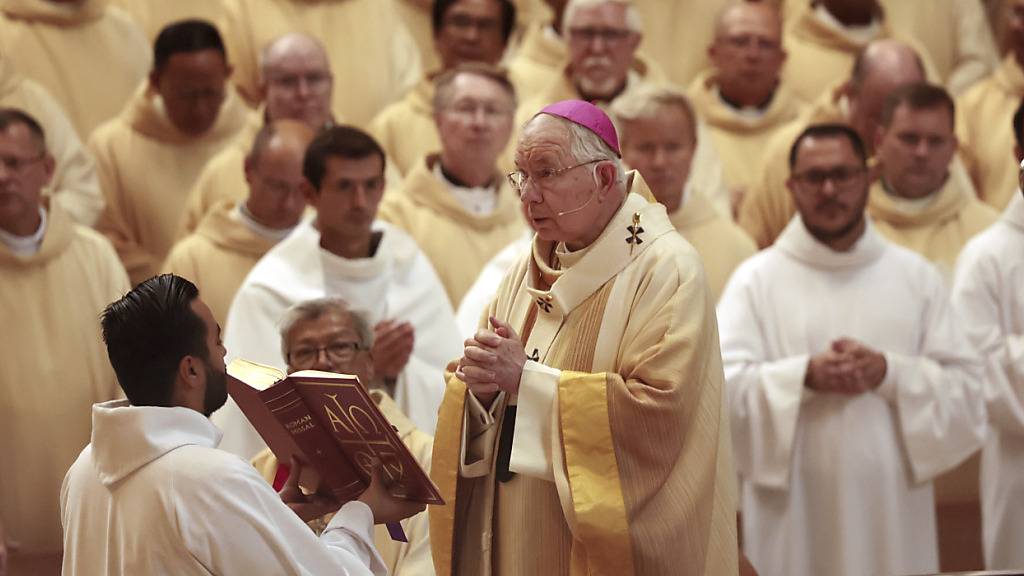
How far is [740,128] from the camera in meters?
A: 8.51

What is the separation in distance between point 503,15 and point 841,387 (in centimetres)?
346

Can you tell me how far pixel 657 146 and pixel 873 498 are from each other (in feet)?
5.20

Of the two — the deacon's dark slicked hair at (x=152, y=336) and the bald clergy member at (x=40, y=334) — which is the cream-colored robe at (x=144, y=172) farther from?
the deacon's dark slicked hair at (x=152, y=336)

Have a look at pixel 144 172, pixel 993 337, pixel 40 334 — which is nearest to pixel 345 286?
pixel 40 334

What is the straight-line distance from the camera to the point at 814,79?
9.11 metres

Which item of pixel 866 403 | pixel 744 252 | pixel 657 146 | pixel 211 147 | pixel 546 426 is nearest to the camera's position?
pixel 546 426

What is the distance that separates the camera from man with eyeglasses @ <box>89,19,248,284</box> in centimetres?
768

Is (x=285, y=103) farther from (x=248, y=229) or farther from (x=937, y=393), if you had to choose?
(x=937, y=393)

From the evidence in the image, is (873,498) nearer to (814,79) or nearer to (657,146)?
(657,146)

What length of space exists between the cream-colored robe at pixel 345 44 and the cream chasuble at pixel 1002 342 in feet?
11.1

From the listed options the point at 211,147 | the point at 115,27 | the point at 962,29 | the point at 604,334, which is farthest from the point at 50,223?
the point at 962,29

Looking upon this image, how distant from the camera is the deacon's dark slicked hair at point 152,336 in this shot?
11.2ft

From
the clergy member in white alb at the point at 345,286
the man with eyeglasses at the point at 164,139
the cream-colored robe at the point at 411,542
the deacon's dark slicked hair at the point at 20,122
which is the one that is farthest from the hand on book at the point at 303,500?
the man with eyeglasses at the point at 164,139

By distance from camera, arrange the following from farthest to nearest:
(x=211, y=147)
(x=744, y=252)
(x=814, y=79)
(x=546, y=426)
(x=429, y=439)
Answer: (x=814, y=79)
(x=211, y=147)
(x=744, y=252)
(x=429, y=439)
(x=546, y=426)
